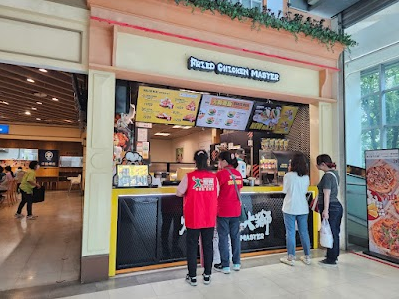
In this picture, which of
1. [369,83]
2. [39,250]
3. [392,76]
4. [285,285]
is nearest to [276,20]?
[369,83]

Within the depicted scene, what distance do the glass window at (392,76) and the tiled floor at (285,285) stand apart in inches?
Answer: 145

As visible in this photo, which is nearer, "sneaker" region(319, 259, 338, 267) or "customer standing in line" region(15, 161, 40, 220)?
"sneaker" region(319, 259, 338, 267)

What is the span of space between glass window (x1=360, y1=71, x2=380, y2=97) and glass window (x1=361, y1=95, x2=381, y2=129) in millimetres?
136

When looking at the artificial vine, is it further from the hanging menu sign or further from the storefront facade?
the hanging menu sign

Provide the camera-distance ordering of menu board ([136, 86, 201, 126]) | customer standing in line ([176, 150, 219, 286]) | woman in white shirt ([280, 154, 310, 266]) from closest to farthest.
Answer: customer standing in line ([176, 150, 219, 286]), woman in white shirt ([280, 154, 310, 266]), menu board ([136, 86, 201, 126])

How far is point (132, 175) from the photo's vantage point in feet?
12.1

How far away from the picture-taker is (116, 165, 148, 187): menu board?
3625 millimetres

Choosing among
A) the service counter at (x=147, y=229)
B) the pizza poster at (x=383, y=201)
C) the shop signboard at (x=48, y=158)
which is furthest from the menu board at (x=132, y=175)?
the shop signboard at (x=48, y=158)

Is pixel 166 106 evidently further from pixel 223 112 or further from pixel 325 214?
pixel 325 214

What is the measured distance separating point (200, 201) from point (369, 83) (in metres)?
5.05

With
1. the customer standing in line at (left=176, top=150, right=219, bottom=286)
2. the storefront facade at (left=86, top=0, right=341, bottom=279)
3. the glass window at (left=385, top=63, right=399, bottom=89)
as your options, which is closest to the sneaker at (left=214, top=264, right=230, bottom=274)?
the customer standing in line at (left=176, top=150, right=219, bottom=286)

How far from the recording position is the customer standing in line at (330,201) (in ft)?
12.1

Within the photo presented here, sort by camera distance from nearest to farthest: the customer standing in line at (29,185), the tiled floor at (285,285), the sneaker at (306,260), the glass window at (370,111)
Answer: the tiled floor at (285,285) → the sneaker at (306,260) → the glass window at (370,111) → the customer standing in line at (29,185)

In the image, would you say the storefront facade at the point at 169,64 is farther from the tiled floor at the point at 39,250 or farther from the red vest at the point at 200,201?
the red vest at the point at 200,201
